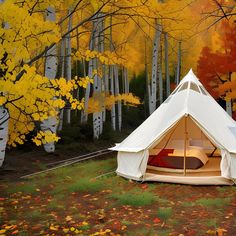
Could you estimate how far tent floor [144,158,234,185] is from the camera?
892cm

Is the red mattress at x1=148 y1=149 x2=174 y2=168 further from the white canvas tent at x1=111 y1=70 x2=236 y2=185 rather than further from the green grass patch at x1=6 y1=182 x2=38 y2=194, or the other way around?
the green grass patch at x1=6 y1=182 x2=38 y2=194

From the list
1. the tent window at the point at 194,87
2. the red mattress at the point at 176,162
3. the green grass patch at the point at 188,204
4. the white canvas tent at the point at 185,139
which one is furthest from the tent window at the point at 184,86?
the green grass patch at the point at 188,204

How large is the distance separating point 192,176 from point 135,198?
2.67m

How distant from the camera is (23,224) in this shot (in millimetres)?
6250

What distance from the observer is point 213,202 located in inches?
291

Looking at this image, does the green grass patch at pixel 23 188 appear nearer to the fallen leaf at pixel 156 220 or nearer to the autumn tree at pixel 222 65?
the fallen leaf at pixel 156 220

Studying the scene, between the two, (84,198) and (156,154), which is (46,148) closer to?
(156,154)

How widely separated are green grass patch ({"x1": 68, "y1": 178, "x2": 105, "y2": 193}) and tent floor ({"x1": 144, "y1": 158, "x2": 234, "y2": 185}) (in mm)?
1214

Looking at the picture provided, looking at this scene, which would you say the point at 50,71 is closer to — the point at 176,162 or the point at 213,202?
the point at 176,162

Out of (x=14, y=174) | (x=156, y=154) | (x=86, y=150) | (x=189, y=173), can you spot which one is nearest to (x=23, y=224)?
(x=14, y=174)

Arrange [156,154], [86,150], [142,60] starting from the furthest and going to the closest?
[142,60], [86,150], [156,154]

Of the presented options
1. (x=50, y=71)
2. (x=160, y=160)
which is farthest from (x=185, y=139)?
(x=50, y=71)

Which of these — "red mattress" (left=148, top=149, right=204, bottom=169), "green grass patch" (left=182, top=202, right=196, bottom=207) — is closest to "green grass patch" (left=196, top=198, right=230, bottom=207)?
"green grass patch" (left=182, top=202, right=196, bottom=207)

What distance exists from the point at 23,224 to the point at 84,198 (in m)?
1.92
